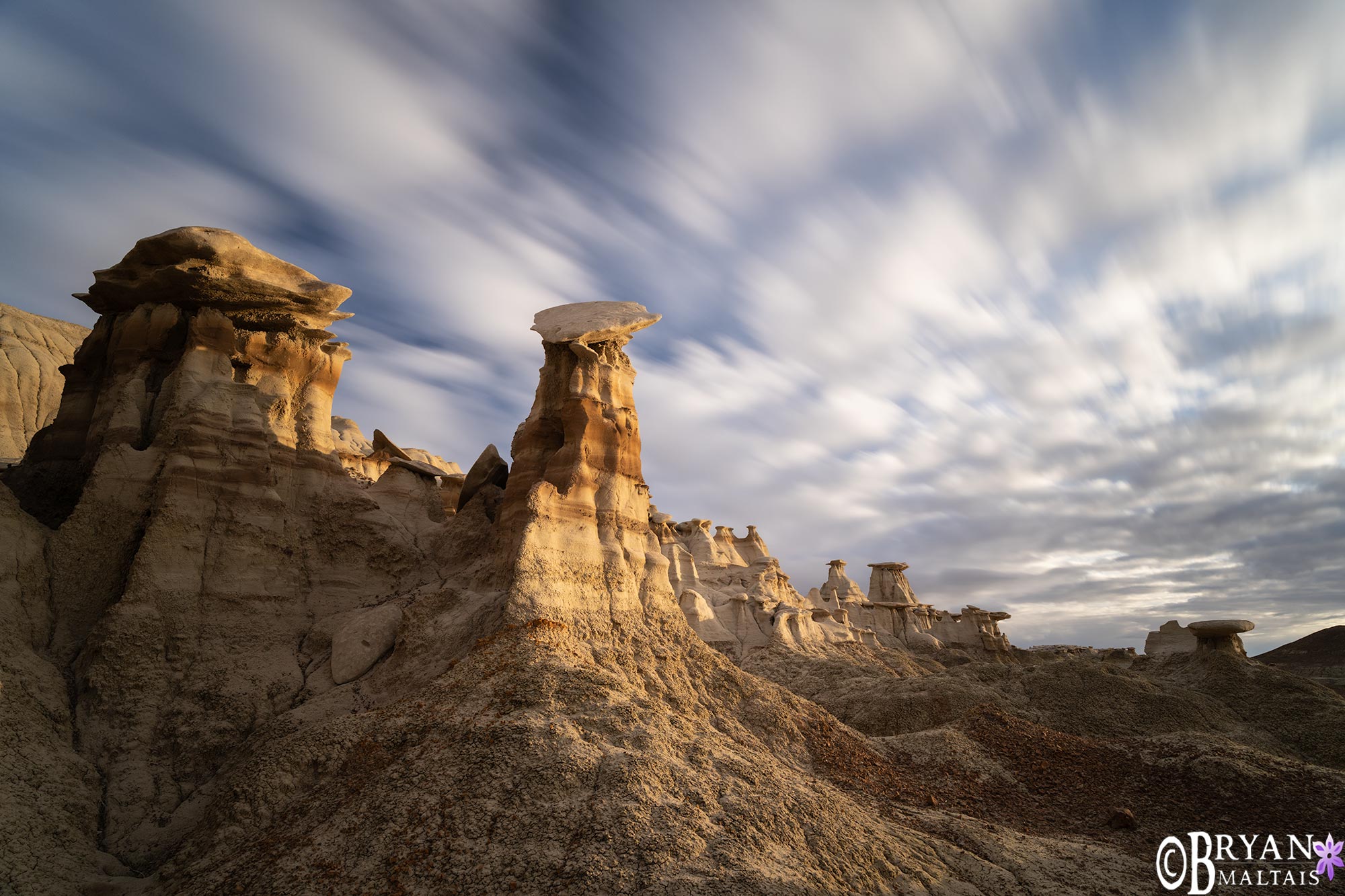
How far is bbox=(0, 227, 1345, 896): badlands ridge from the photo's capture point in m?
8.28

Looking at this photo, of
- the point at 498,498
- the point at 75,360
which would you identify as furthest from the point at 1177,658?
the point at 75,360

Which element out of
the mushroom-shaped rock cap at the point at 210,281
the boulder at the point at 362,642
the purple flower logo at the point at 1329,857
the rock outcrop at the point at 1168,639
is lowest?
the purple flower logo at the point at 1329,857

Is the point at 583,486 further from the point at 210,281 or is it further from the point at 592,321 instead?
the point at 210,281

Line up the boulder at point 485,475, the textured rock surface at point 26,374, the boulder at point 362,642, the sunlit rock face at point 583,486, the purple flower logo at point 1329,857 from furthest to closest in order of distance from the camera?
the textured rock surface at point 26,374 → the boulder at point 485,475 → the sunlit rock face at point 583,486 → the boulder at point 362,642 → the purple flower logo at point 1329,857

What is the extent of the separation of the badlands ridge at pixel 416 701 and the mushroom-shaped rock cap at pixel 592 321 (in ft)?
0.28

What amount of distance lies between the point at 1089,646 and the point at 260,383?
260ft

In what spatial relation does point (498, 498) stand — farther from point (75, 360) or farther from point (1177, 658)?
point (1177, 658)

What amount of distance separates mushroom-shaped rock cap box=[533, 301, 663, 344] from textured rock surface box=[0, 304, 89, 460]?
28432mm

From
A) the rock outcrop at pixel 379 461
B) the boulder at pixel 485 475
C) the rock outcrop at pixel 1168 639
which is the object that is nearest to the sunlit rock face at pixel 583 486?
the boulder at pixel 485 475

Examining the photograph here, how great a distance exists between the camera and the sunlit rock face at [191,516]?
11250mm

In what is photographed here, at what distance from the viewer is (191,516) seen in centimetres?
1340

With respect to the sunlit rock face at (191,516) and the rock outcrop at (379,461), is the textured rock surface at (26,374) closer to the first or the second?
the rock outcrop at (379,461)

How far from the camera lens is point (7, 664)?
34.1 feet

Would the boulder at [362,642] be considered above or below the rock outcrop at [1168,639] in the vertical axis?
below
